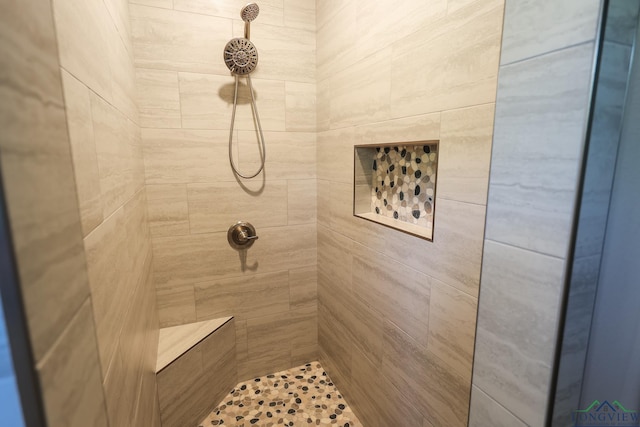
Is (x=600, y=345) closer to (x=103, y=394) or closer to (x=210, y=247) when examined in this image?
(x=103, y=394)

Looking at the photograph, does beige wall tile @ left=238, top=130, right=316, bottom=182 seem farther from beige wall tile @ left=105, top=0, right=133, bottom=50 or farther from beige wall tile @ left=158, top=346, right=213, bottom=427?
beige wall tile @ left=158, top=346, right=213, bottom=427

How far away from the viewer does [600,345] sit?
76 centimetres

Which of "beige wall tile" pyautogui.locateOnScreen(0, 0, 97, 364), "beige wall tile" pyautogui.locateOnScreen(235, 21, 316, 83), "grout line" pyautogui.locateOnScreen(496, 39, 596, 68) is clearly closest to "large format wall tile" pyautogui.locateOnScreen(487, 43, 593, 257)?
"grout line" pyautogui.locateOnScreen(496, 39, 596, 68)

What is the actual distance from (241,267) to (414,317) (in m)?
1.11

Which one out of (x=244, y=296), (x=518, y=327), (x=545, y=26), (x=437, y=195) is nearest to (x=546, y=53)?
(x=545, y=26)

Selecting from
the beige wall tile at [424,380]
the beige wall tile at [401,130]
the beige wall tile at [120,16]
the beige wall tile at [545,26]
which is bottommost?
the beige wall tile at [424,380]

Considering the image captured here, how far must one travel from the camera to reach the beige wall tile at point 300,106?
6.16ft

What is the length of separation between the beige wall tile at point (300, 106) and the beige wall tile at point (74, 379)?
156 cm

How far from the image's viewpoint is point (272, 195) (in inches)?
76.5

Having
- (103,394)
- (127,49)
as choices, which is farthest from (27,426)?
(127,49)

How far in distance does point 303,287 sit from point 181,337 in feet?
2.58

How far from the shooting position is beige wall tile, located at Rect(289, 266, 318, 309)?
2088 mm

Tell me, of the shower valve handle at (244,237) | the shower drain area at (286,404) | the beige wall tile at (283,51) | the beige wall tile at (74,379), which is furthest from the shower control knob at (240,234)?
the beige wall tile at (74,379)

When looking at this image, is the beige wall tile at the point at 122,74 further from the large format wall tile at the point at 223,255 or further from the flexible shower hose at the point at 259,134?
the large format wall tile at the point at 223,255
